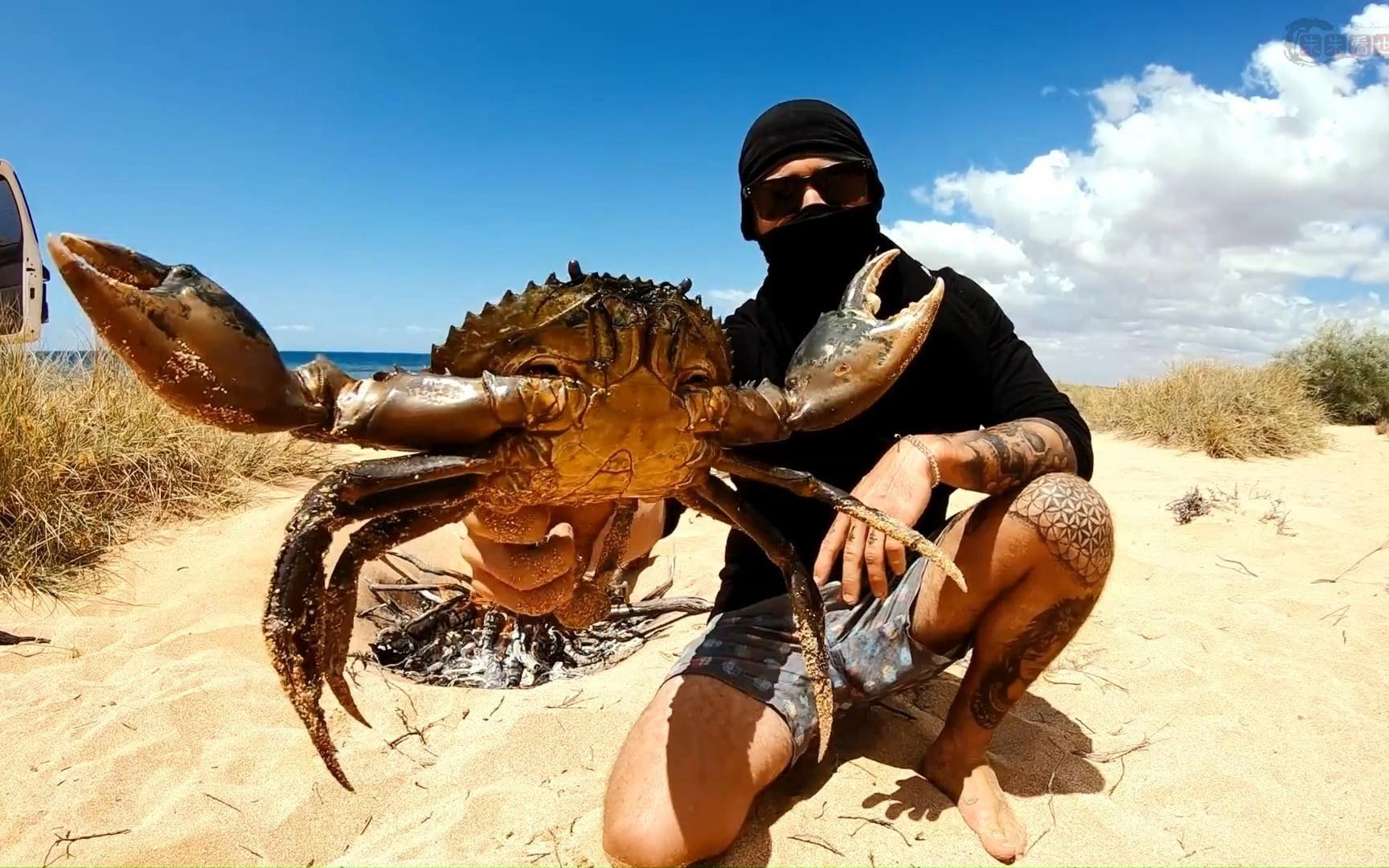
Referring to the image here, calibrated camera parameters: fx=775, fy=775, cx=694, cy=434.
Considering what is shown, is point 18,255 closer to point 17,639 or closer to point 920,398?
point 17,639

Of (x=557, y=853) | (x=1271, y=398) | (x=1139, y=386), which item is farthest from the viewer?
(x=1139, y=386)

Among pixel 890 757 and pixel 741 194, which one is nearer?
pixel 890 757

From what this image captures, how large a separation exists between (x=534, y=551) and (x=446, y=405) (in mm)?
899

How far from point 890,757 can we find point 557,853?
4.03ft

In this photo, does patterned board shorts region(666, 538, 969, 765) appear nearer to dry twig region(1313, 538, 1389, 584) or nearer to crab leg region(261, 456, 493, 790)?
crab leg region(261, 456, 493, 790)

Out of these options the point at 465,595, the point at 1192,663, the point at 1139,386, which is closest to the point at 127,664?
the point at 465,595

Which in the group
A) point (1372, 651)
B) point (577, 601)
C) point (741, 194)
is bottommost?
point (1372, 651)

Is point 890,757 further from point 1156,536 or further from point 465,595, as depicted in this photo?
point 1156,536

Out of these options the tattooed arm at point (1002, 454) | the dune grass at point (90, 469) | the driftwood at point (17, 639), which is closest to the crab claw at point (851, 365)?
the tattooed arm at point (1002, 454)

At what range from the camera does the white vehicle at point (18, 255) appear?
6852mm

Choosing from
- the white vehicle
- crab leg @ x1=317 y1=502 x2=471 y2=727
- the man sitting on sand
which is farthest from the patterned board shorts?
the white vehicle

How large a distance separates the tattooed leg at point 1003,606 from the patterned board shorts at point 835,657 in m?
0.08

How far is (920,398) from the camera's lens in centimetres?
290

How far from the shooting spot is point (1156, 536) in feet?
19.1
